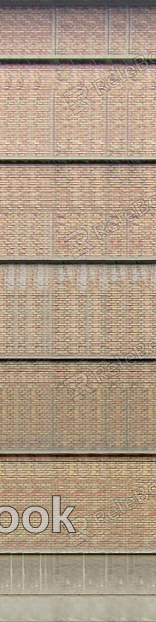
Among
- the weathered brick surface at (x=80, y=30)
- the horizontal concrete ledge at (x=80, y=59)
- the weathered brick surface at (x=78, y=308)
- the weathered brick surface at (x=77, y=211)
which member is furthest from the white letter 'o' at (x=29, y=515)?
the weathered brick surface at (x=80, y=30)

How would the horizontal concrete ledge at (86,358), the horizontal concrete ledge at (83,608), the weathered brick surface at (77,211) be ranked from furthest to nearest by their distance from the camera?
the weathered brick surface at (77,211), the horizontal concrete ledge at (86,358), the horizontal concrete ledge at (83,608)

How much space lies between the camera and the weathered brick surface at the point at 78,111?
34.2ft

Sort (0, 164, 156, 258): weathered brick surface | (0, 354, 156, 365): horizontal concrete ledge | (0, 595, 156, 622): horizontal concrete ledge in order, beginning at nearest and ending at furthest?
1. (0, 595, 156, 622): horizontal concrete ledge
2. (0, 354, 156, 365): horizontal concrete ledge
3. (0, 164, 156, 258): weathered brick surface

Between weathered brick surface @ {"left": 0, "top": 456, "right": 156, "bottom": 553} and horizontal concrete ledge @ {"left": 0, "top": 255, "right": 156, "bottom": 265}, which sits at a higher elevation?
horizontal concrete ledge @ {"left": 0, "top": 255, "right": 156, "bottom": 265}

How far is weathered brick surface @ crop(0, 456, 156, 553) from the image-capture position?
10.2 meters

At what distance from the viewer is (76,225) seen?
10.4 m

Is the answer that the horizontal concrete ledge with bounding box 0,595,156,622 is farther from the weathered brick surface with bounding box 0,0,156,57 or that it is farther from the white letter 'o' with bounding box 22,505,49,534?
the weathered brick surface with bounding box 0,0,156,57

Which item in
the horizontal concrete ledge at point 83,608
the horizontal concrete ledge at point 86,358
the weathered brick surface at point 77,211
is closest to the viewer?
the horizontal concrete ledge at point 83,608

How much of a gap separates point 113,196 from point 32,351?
Result: 3545 mm

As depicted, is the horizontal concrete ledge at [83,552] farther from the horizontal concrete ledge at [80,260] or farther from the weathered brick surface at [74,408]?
the horizontal concrete ledge at [80,260]

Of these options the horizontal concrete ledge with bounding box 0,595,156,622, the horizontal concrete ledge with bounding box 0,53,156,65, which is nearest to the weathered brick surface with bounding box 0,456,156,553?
the horizontal concrete ledge with bounding box 0,595,156,622

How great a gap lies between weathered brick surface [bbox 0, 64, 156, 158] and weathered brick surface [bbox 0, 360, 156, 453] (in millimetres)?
4432

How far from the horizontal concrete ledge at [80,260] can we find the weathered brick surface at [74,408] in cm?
204

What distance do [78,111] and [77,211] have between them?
2.05 m
